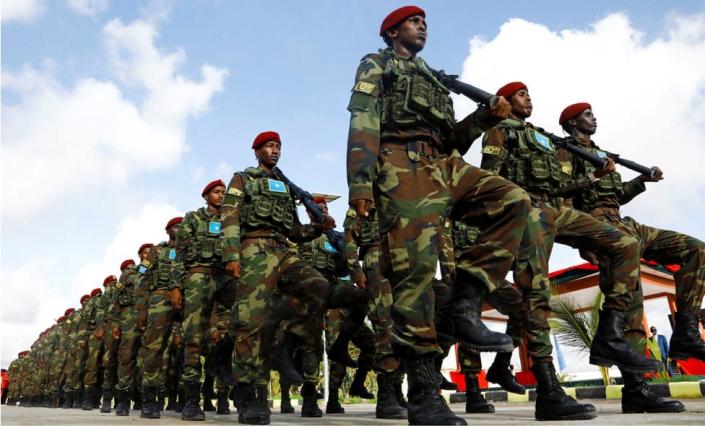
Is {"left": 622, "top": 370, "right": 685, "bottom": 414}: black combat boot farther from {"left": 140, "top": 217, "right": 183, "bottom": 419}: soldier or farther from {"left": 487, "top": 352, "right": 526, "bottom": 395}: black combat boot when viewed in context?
{"left": 140, "top": 217, "right": 183, "bottom": 419}: soldier

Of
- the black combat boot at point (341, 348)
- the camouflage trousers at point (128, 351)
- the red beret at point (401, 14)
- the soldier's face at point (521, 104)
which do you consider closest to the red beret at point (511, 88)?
the soldier's face at point (521, 104)

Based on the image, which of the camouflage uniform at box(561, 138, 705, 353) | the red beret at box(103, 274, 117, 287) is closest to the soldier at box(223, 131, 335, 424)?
the camouflage uniform at box(561, 138, 705, 353)

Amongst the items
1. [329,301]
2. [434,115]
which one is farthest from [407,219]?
[329,301]

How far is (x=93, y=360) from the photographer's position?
12594 millimetres

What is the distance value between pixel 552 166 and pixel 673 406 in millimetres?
1910

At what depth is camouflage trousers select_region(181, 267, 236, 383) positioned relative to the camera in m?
6.38

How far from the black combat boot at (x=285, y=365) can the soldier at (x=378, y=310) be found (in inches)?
33.2

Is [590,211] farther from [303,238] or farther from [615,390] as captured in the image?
[615,390]

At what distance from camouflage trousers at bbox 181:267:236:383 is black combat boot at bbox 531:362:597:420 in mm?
3818

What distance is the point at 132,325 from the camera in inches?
384

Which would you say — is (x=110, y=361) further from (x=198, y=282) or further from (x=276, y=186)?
(x=276, y=186)

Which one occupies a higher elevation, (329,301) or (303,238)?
(303,238)

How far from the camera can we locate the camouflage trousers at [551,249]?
13.9 ft

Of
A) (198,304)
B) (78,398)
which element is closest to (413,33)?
(198,304)
